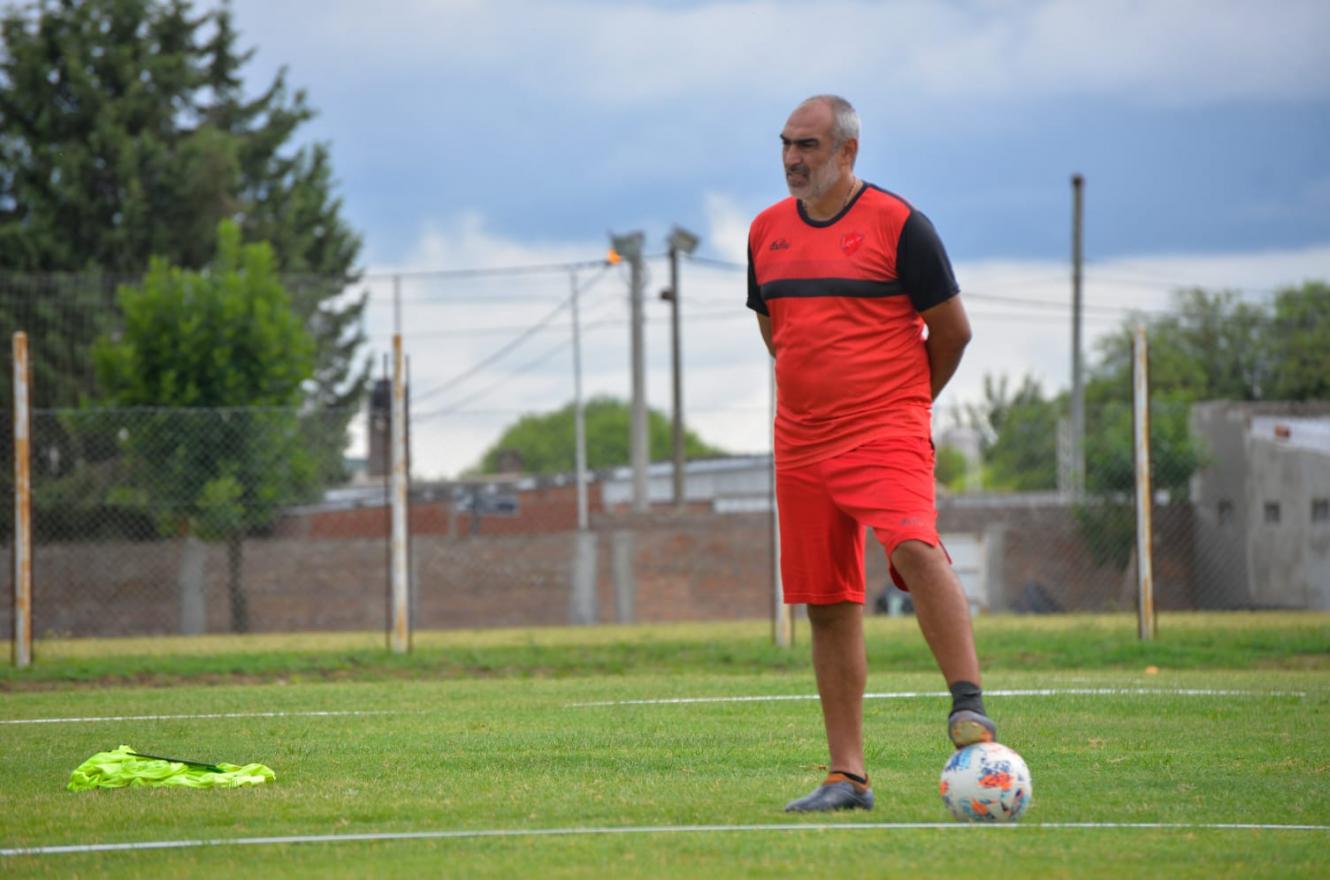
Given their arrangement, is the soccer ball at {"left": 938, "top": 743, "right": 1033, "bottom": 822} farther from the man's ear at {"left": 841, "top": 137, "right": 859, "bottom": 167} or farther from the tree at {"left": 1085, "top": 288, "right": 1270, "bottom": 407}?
the tree at {"left": 1085, "top": 288, "right": 1270, "bottom": 407}

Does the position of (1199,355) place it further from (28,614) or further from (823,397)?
(823,397)

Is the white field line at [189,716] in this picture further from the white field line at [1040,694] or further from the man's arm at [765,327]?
the man's arm at [765,327]

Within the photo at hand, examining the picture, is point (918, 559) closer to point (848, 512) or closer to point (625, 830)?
point (848, 512)

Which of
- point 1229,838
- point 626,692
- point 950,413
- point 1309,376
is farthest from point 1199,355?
point 1229,838

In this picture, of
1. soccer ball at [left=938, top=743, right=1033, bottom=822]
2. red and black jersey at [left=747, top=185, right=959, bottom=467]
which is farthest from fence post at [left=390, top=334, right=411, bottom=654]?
soccer ball at [left=938, top=743, right=1033, bottom=822]

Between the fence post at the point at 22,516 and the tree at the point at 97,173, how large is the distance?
23.7 meters

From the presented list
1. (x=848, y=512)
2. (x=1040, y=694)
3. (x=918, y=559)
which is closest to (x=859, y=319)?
(x=848, y=512)

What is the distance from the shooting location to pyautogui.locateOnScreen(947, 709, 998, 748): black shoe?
4652 millimetres

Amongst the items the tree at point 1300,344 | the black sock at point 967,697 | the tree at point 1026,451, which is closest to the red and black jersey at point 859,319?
the black sock at point 967,697

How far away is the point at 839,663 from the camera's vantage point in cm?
526

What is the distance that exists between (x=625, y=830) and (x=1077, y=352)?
41.3m

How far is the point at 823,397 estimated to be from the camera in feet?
16.6

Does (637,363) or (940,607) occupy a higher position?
(637,363)

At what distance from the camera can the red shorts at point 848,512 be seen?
4.91m
